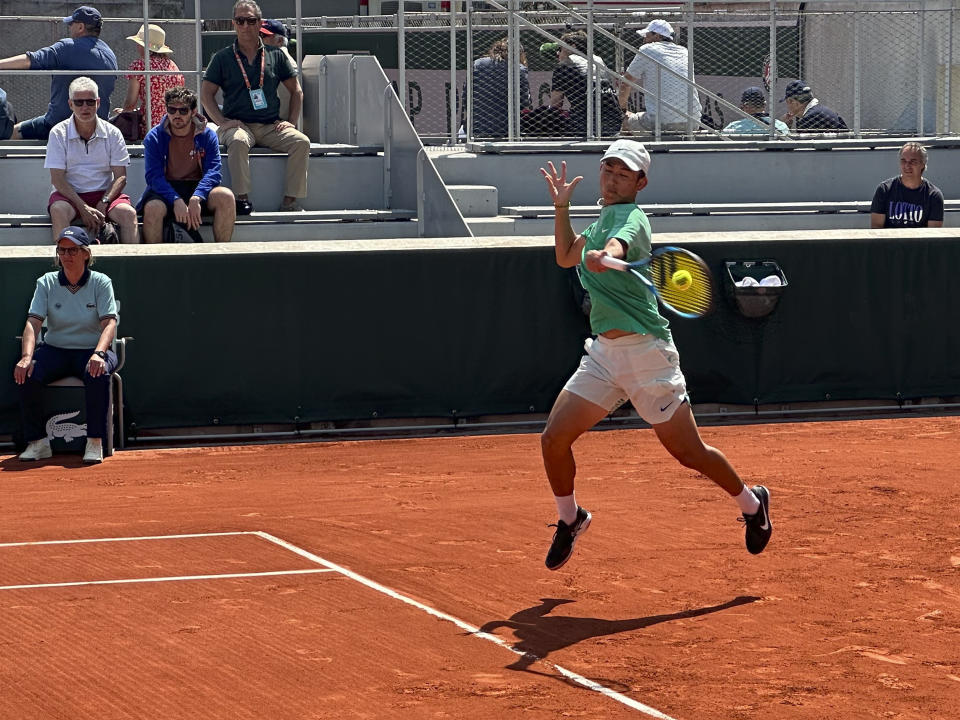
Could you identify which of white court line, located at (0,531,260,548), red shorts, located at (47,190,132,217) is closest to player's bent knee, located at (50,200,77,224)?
red shorts, located at (47,190,132,217)

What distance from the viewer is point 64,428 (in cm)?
1123

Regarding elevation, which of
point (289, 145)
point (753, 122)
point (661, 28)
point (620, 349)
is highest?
point (661, 28)

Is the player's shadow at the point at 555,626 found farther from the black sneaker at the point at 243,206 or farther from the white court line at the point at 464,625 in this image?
the black sneaker at the point at 243,206

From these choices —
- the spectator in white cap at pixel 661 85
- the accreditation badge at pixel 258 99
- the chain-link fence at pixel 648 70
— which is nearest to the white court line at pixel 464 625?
the accreditation badge at pixel 258 99

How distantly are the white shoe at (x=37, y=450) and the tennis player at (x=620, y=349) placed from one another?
16.6 ft

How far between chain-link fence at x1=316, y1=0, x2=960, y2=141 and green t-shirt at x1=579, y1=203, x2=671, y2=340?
31.7 ft

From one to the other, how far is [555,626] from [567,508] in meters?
0.83

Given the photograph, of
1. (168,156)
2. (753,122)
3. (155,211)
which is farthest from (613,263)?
(753,122)

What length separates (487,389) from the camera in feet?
40.1

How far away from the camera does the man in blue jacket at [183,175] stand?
13.5 meters

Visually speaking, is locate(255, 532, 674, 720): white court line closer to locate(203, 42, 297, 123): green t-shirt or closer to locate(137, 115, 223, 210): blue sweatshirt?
locate(137, 115, 223, 210): blue sweatshirt

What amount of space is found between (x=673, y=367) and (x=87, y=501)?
14.0 feet

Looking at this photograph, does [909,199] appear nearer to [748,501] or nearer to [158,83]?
[748,501]

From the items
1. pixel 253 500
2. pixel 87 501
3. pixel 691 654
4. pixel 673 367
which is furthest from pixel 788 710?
pixel 87 501
